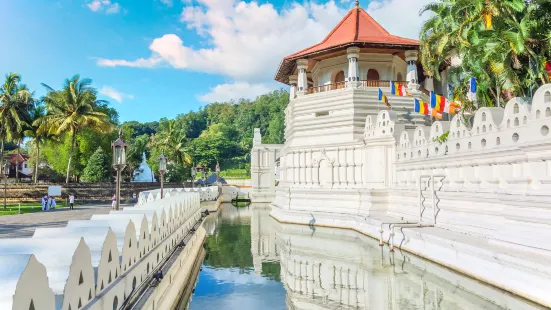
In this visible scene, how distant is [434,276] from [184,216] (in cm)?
793

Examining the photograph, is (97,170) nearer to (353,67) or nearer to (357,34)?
(353,67)

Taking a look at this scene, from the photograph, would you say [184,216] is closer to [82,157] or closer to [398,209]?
[398,209]

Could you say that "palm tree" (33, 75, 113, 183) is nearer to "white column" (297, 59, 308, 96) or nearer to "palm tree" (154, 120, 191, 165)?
"palm tree" (154, 120, 191, 165)

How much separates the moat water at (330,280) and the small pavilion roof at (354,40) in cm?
1141

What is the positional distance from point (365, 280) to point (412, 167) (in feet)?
23.0

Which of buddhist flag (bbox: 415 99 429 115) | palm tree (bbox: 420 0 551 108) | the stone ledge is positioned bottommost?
the stone ledge

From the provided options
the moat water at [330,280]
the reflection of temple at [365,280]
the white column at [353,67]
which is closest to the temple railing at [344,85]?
the white column at [353,67]

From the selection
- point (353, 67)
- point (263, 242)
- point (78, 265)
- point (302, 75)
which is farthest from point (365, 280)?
point (302, 75)

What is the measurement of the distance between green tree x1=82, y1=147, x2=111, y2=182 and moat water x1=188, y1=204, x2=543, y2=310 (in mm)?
27684

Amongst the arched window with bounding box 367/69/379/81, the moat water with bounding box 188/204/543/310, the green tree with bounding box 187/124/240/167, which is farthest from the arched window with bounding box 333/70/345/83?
the green tree with bounding box 187/124/240/167

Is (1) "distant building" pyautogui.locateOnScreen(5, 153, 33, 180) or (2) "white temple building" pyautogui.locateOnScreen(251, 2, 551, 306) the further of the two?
(1) "distant building" pyautogui.locateOnScreen(5, 153, 33, 180)

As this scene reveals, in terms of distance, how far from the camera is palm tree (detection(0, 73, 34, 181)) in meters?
32.8

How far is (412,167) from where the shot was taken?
15.7m

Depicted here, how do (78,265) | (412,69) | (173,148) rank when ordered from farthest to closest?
(173,148), (412,69), (78,265)
